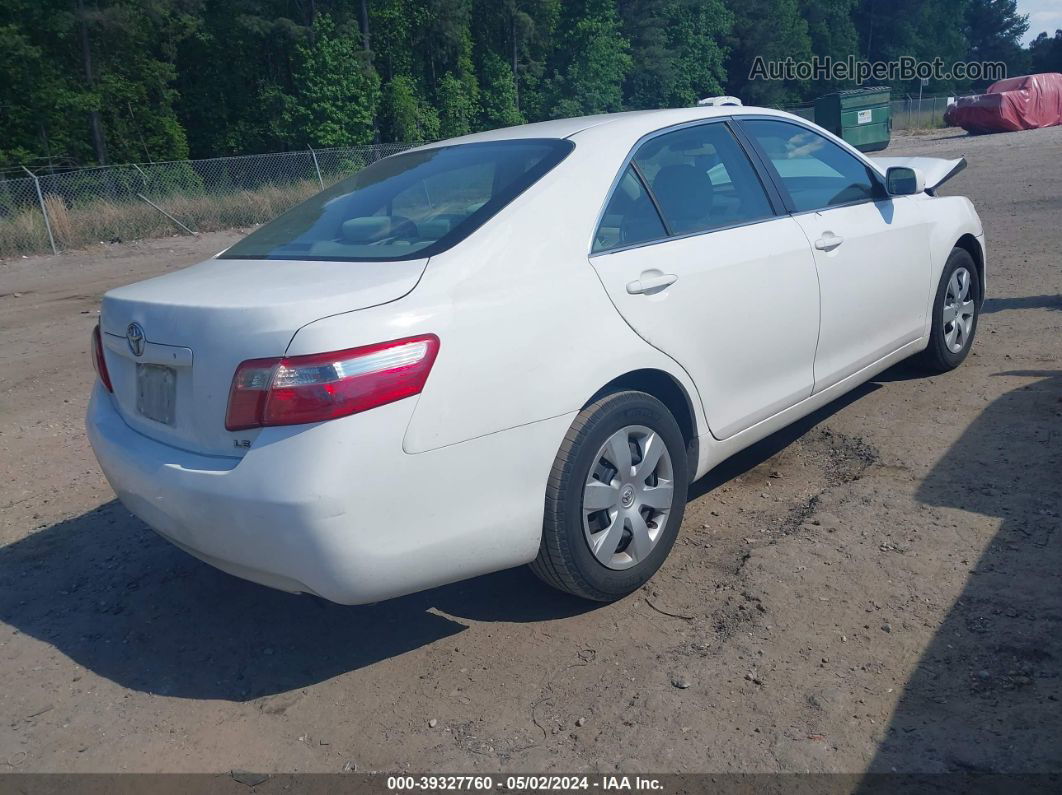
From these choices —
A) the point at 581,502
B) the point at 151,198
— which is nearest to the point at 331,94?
the point at 151,198

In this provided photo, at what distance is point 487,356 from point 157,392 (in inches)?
44.4

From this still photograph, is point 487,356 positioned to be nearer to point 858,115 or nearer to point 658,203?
point 658,203

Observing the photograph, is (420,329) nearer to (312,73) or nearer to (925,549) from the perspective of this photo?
(925,549)

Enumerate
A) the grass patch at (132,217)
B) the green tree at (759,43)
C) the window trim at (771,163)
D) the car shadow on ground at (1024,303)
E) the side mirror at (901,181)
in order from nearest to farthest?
1. the window trim at (771,163)
2. the side mirror at (901,181)
3. the car shadow on ground at (1024,303)
4. the grass patch at (132,217)
5. the green tree at (759,43)

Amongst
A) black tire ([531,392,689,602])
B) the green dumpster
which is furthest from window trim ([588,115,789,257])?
the green dumpster

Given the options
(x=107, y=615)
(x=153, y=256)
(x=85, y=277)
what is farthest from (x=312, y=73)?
(x=107, y=615)

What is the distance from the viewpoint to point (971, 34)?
88.6 m

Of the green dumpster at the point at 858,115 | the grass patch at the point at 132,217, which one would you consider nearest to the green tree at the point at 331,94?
the grass patch at the point at 132,217

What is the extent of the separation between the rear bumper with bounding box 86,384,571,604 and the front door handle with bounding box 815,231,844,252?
1.83 m

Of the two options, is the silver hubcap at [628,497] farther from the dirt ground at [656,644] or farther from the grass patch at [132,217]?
the grass patch at [132,217]

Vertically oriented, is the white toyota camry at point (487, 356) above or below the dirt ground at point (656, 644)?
above

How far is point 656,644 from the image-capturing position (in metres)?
3.24

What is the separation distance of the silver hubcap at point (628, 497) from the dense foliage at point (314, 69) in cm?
3433

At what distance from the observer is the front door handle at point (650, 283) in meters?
3.42
